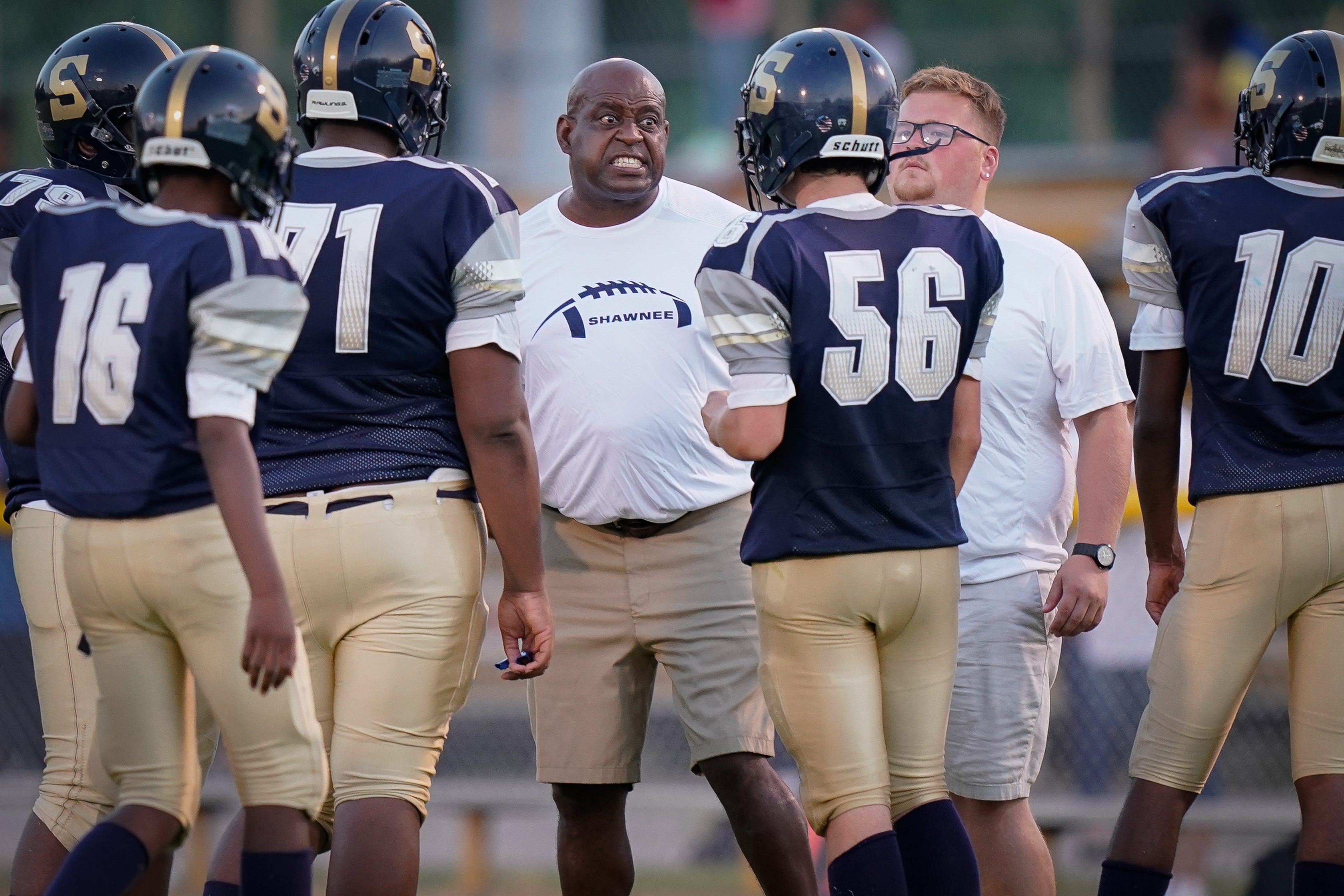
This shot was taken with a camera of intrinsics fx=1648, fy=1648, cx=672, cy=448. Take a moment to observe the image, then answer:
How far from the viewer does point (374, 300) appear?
11.7ft

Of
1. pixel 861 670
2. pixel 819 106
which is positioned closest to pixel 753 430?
pixel 861 670

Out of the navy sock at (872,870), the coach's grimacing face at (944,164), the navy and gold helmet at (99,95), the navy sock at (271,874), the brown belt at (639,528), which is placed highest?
the navy and gold helmet at (99,95)

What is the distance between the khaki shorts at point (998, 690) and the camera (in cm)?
417

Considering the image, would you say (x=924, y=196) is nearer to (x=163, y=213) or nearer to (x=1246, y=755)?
(x=163, y=213)

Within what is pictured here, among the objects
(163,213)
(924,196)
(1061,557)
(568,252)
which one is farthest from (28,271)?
(1061,557)

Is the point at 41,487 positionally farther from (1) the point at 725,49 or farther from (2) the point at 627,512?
(1) the point at 725,49

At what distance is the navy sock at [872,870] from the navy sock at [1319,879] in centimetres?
88

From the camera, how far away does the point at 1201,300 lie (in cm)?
366

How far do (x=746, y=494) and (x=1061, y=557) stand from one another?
85 centimetres

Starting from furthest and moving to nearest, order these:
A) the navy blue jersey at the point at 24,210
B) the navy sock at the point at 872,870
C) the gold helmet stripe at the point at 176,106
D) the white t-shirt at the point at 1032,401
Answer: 1. the white t-shirt at the point at 1032,401
2. the navy blue jersey at the point at 24,210
3. the navy sock at the point at 872,870
4. the gold helmet stripe at the point at 176,106

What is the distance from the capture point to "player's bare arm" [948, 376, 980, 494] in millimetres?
3711

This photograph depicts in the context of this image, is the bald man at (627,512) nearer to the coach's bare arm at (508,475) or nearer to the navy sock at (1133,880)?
the coach's bare arm at (508,475)

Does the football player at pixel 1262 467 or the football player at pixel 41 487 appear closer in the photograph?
the football player at pixel 1262 467

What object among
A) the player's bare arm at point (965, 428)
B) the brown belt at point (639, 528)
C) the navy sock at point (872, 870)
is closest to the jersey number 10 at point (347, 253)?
the brown belt at point (639, 528)
